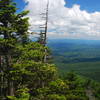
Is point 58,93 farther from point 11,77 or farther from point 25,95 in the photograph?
point 11,77

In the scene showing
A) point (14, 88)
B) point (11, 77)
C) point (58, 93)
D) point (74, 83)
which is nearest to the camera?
point (11, 77)

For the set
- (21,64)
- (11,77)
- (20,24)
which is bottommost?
(11,77)

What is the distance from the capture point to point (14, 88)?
20688 mm

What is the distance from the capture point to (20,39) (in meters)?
20.1

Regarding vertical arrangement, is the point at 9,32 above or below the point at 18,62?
above

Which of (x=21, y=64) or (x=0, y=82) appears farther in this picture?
(x=0, y=82)

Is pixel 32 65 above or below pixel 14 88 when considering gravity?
above

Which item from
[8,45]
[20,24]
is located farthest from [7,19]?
[8,45]

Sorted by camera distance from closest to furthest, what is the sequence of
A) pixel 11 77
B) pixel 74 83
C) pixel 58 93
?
pixel 11 77
pixel 58 93
pixel 74 83

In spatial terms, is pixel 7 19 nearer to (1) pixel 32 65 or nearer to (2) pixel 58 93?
(1) pixel 32 65

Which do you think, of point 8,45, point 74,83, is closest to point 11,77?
point 8,45

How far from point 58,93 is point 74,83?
7.53 m

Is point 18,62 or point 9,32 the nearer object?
point 9,32

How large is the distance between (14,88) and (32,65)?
11.2 ft
